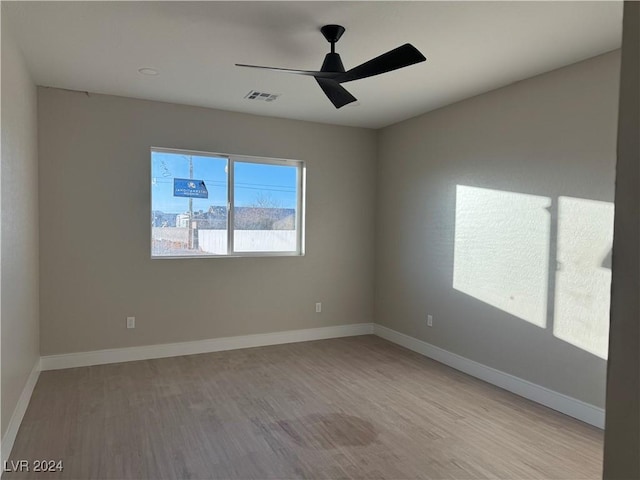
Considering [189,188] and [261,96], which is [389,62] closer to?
[261,96]

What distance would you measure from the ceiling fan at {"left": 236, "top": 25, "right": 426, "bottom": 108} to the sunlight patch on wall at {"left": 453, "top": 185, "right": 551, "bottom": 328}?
66.8 inches

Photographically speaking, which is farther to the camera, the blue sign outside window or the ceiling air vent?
the blue sign outside window

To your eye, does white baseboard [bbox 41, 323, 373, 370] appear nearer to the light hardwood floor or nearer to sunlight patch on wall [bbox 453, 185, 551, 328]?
the light hardwood floor

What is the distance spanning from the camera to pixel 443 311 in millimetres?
Result: 4262

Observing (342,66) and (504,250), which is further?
(504,250)

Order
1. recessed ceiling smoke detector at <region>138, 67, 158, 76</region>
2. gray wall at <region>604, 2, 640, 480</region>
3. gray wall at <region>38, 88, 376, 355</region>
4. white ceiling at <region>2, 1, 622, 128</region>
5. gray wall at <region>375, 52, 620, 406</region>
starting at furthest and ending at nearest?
1. gray wall at <region>38, 88, 376, 355</region>
2. recessed ceiling smoke detector at <region>138, 67, 158, 76</region>
3. gray wall at <region>375, 52, 620, 406</region>
4. white ceiling at <region>2, 1, 622, 128</region>
5. gray wall at <region>604, 2, 640, 480</region>

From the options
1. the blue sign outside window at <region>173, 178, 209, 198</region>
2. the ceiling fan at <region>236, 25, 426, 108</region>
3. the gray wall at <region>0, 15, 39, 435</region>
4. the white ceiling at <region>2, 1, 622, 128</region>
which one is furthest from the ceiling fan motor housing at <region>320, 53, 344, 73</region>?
the blue sign outside window at <region>173, 178, 209, 198</region>

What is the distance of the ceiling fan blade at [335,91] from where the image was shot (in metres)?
2.70

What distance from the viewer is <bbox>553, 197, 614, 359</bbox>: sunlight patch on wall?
9.36 ft

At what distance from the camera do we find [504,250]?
3619 mm

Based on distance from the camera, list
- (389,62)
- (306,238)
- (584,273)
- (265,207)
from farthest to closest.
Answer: (306,238) < (265,207) < (584,273) < (389,62)

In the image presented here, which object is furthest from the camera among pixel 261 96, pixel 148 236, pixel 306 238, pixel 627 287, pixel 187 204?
pixel 306 238

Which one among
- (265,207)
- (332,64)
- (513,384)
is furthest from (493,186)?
(265,207)

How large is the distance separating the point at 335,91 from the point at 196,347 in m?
3.02
